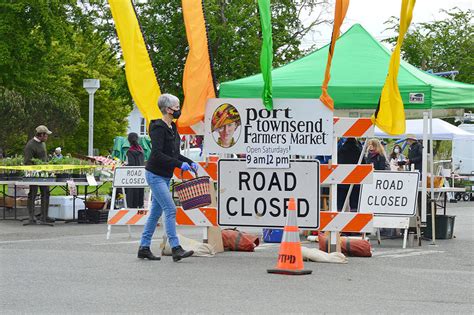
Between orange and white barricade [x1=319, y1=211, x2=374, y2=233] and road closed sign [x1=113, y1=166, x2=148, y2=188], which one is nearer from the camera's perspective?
orange and white barricade [x1=319, y1=211, x2=374, y2=233]

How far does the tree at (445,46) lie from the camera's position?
202ft

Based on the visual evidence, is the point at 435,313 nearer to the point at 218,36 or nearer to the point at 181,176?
the point at 181,176

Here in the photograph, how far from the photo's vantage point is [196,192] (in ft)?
47.1

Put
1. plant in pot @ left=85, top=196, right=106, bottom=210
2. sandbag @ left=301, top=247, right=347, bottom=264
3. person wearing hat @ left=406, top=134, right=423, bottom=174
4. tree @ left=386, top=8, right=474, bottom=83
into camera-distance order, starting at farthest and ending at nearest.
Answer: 1. tree @ left=386, top=8, right=474, bottom=83
2. person wearing hat @ left=406, top=134, right=423, bottom=174
3. plant in pot @ left=85, top=196, right=106, bottom=210
4. sandbag @ left=301, top=247, right=347, bottom=264

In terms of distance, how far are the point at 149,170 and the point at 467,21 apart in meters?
55.6

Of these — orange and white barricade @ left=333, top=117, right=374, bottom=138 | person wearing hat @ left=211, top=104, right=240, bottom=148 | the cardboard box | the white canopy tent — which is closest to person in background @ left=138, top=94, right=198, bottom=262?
person wearing hat @ left=211, top=104, right=240, bottom=148

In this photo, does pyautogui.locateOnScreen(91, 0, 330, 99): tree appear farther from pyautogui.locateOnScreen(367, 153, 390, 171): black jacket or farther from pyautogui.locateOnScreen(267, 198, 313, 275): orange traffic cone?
→ pyautogui.locateOnScreen(267, 198, 313, 275): orange traffic cone

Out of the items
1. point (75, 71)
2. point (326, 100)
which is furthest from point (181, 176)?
point (75, 71)

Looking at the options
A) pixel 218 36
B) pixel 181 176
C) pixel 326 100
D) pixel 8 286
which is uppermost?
pixel 218 36

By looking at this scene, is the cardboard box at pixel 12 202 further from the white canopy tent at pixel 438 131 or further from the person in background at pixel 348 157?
the white canopy tent at pixel 438 131

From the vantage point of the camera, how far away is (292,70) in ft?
64.2

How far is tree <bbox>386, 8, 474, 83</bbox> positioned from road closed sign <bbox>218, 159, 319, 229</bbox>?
47.0 metres

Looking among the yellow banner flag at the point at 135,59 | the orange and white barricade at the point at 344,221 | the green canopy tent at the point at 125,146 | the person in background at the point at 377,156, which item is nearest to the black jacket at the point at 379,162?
the person in background at the point at 377,156

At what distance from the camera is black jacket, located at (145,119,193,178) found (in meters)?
14.2
